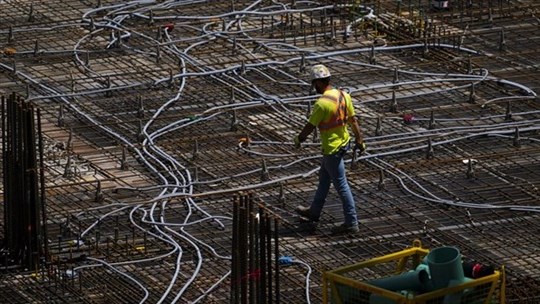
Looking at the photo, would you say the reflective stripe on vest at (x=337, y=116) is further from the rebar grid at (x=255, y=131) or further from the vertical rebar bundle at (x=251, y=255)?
the vertical rebar bundle at (x=251, y=255)

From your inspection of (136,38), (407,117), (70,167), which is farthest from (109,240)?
(136,38)

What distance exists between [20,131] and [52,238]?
1.26 metres

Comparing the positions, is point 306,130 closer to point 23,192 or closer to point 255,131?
point 23,192

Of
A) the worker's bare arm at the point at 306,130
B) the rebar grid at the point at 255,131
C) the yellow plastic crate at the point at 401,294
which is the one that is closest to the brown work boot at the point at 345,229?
the rebar grid at the point at 255,131

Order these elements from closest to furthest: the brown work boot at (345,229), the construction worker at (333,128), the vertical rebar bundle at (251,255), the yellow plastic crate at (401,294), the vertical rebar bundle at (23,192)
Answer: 1. the yellow plastic crate at (401,294)
2. the vertical rebar bundle at (251,255)
3. the vertical rebar bundle at (23,192)
4. the construction worker at (333,128)
5. the brown work boot at (345,229)

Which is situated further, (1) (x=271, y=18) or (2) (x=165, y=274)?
(1) (x=271, y=18)

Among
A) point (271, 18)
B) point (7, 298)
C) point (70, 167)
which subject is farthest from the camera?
point (271, 18)

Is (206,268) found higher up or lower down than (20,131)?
lower down

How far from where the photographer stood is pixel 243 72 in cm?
A: 2477

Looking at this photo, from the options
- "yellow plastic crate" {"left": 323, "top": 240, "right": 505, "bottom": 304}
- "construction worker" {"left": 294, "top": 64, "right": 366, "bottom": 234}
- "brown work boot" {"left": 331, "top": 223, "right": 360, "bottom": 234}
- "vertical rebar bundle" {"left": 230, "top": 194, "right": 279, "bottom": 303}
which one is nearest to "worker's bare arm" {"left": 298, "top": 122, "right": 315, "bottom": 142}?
"construction worker" {"left": 294, "top": 64, "right": 366, "bottom": 234}

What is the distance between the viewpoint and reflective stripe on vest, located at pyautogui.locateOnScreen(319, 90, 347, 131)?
767 inches

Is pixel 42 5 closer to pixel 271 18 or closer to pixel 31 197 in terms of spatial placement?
pixel 271 18

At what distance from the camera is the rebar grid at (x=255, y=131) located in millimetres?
19562

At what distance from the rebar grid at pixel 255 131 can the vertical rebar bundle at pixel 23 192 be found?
248mm
